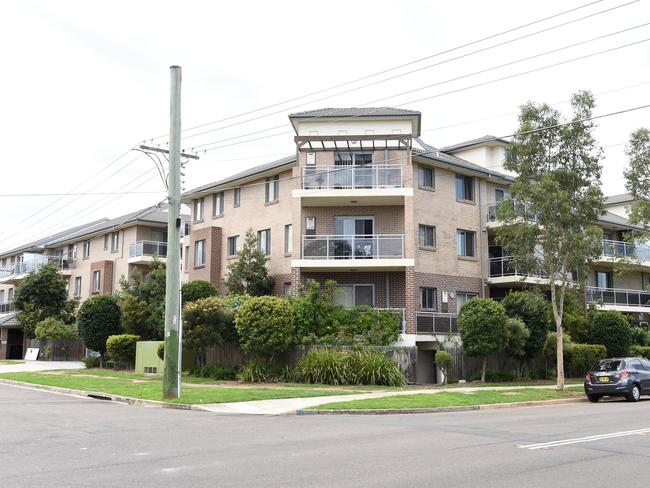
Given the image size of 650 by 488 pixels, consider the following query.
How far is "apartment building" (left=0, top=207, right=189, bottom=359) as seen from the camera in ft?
151

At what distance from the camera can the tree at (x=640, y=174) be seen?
27828 millimetres

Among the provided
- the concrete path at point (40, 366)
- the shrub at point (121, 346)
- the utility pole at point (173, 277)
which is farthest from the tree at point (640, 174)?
the concrete path at point (40, 366)

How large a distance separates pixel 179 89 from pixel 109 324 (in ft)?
66.3

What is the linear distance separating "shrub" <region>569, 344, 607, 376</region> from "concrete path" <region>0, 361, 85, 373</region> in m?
25.9

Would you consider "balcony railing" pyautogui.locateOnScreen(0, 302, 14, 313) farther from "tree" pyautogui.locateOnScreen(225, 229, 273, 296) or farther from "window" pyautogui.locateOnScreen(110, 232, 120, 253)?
"tree" pyautogui.locateOnScreen(225, 229, 273, 296)

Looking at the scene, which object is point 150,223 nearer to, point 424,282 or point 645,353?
point 424,282

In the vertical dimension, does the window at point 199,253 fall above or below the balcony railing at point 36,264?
below

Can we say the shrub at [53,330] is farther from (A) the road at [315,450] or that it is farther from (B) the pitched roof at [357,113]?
(A) the road at [315,450]

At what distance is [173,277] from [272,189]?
15903 millimetres

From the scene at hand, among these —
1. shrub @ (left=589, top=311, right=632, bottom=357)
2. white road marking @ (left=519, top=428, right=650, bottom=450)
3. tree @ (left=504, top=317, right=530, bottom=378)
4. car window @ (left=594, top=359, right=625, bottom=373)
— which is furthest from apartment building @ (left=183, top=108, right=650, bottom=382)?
white road marking @ (left=519, top=428, right=650, bottom=450)

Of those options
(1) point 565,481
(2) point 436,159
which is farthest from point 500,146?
(1) point 565,481

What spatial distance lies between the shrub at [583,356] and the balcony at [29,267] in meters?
36.1

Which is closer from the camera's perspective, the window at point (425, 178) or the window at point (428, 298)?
the window at point (428, 298)

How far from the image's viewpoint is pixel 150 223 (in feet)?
152
